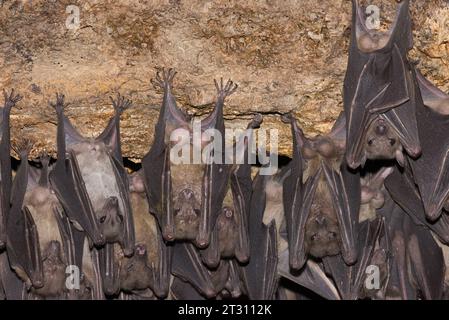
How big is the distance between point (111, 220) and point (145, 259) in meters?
0.52

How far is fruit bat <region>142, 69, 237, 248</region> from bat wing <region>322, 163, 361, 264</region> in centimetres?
72

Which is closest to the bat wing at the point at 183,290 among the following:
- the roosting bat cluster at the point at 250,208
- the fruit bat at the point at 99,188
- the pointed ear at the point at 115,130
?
A: the roosting bat cluster at the point at 250,208

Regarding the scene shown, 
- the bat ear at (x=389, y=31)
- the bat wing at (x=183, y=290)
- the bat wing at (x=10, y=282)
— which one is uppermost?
the bat ear at (x=389, y=31)

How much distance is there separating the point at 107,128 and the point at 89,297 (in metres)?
1.40

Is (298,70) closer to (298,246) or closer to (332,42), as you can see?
(332,42)

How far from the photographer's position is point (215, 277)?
5754 millimetres

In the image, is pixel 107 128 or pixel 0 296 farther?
pixel 0 296

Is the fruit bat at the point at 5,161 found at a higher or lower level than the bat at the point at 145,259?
higher

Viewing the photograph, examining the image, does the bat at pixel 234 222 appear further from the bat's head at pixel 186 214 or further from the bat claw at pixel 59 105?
the bat claw at pixel 59 105

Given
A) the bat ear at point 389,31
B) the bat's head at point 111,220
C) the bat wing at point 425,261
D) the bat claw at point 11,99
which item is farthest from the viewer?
the bat wing at point 425,261

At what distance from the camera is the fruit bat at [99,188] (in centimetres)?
508

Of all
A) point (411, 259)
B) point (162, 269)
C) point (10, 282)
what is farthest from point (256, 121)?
point (10, 282)

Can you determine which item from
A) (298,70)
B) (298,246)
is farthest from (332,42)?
(298,246)

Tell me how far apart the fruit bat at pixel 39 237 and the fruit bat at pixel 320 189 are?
4.87ft
